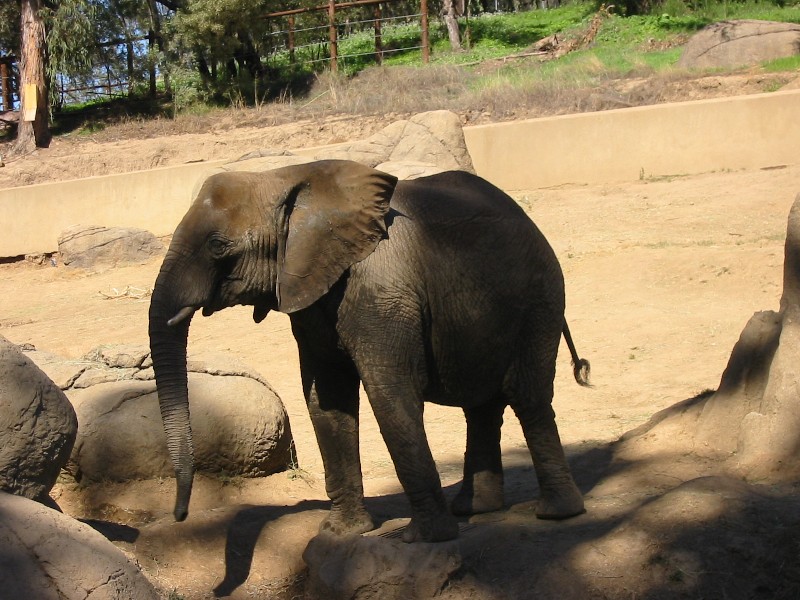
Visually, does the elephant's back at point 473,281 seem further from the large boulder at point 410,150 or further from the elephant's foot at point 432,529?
the large boulder at point 410,150

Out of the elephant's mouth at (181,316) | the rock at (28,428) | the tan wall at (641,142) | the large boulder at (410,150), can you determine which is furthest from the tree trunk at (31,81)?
the elephant's mouth at (181,316)

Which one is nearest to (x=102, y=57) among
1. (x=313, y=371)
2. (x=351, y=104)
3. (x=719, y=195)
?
(x=351, y=104)

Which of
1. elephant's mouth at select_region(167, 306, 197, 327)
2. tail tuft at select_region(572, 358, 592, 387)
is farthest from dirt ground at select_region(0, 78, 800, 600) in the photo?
elephant's mouth at select_region(167, 306, 197, 327)

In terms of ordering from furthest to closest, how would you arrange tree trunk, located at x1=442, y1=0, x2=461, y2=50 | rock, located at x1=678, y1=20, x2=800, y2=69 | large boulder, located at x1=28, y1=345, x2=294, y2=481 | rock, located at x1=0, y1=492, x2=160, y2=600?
tree trunk, located at x1=442, y1=0, x2=461, y2=50, rock, located at x1=678, y1=20, x2=800, y2=69, large boulder, located at x1=28, y1=345, x2=294, y2=481, rock, located at x1=0, y1=492, x2=160, y2=600

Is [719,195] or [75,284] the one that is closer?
[719,195]

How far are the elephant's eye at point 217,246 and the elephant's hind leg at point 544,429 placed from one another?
170cm

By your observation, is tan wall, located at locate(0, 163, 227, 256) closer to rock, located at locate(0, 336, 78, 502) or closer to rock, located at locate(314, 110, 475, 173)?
rock, located at locate(314, 110, 475, 173)

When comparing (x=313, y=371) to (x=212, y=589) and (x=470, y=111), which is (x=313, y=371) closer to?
(x=212, y=589)

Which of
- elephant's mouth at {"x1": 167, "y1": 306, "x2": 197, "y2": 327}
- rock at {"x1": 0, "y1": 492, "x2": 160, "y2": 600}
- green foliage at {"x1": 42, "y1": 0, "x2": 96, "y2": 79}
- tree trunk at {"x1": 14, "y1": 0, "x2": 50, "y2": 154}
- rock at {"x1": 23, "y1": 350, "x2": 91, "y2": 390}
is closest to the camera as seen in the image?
rock at {"x1": 0, "y1": 492, "x2": 160, "y2": 600}

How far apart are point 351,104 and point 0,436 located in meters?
18.0

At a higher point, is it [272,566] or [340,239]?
[340,239]

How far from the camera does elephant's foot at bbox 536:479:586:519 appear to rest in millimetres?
5645

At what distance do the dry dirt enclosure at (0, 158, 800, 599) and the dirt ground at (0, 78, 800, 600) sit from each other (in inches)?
0.5

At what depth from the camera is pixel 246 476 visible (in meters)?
7.20
